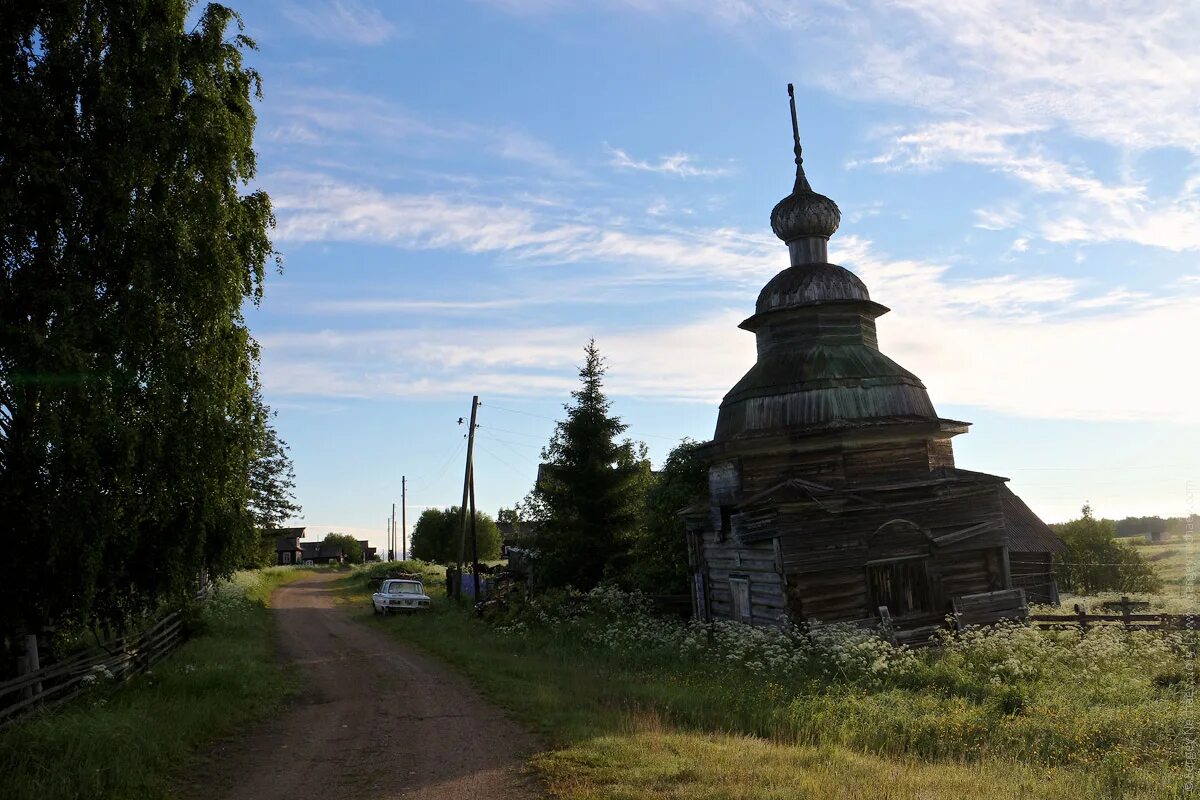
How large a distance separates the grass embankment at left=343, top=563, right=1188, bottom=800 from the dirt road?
66 cm

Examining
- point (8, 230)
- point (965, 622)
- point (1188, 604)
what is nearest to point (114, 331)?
point (8, 230)

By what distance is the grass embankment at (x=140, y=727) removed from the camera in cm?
841

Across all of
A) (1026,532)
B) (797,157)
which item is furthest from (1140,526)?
(797,157)

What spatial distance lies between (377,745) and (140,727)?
3064 mm

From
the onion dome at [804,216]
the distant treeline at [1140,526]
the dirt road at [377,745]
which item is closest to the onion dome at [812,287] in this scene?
the onion dome at [804,216]

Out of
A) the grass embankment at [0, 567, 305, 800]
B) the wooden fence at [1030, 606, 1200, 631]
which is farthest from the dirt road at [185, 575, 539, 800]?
the wooden fence at [1030, 606, 1200, 631]

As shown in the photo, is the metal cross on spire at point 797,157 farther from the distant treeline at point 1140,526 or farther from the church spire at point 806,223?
the distant treeline at point 1140,526

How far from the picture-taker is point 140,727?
10117mm

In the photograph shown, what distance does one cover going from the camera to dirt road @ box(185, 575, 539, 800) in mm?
9055

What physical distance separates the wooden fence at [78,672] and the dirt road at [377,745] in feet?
8.99

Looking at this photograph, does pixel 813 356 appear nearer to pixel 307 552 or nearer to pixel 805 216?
pixel 805 216

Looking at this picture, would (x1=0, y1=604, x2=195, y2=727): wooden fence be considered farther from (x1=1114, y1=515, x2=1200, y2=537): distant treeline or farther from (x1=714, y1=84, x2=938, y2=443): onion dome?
(x1=1114, y1=515, x2=1200, y2=537): distant treeline

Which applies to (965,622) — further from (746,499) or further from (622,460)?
(622,460)

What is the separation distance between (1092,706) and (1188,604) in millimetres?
15735
